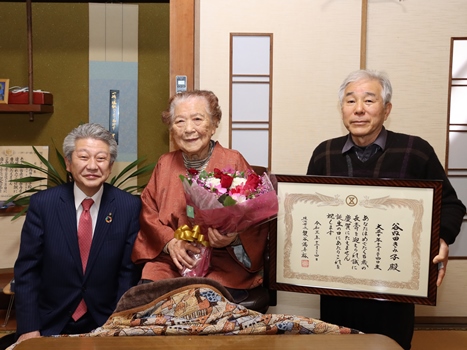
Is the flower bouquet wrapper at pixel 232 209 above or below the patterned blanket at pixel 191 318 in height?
above

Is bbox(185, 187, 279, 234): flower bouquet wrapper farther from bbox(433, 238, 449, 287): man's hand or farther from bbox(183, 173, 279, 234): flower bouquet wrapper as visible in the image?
bbox(433, 238, 449, 287): man's hand

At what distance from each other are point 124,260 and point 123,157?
243 centimetres

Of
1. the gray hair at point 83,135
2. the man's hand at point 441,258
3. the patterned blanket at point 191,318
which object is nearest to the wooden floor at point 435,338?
the man's hand at point 441,258

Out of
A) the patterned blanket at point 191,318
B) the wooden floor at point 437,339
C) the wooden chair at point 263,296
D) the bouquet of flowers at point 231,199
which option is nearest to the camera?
the patterned blanket at point 191,318

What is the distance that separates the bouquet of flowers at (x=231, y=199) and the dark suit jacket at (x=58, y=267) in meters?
0.47

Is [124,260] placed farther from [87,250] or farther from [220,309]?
[220,309]

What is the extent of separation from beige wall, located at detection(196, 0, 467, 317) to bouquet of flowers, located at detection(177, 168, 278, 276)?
1.48m

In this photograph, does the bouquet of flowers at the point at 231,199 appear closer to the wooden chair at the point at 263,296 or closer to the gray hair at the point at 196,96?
the wooden chair at the point at 263,296

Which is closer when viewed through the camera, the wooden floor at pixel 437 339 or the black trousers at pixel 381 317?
the black trousers at pixel 381 317

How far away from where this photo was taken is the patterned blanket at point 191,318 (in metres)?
1.41

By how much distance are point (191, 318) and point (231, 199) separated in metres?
0.61

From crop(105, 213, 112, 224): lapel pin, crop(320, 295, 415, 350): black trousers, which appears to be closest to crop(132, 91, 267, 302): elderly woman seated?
crop(105, 213, 112, 224): lapel pin

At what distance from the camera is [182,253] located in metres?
2.21

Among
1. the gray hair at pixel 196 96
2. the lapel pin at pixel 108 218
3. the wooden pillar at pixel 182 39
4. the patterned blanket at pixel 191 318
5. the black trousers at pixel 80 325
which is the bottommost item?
the black trousers at pixel 80 325
